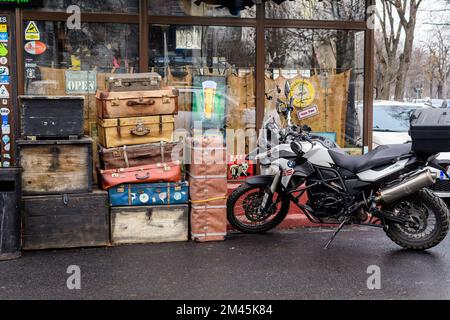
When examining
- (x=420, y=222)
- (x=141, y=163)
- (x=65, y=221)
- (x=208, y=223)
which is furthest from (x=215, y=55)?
(x=420, y=222)

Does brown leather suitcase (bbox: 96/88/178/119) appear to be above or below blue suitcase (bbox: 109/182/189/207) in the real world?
above

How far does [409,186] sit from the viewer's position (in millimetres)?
6422

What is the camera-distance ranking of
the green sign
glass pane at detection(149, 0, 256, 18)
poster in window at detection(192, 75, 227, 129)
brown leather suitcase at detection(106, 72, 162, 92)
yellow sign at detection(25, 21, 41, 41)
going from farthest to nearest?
poster in window at detection(192, 75, 227, 129) < glass pane at detection(149, 0, 256, 18) < the green sign < yellow sign at detection(25, 21, 41, 41) < brown leather suitcase at detection(106, 72, 162, 92)

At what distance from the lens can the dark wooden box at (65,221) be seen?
6707mm

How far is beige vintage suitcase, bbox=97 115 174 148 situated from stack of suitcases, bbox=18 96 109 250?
387 mm

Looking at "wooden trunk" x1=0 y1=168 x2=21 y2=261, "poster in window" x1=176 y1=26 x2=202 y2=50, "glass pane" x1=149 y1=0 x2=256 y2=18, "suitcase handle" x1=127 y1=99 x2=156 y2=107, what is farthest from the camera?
"poster in window" x1=176 y1=26 x2=202 y2=50

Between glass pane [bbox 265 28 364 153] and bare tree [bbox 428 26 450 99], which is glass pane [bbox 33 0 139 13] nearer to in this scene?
glass pane [bbox 265 28 364 153]

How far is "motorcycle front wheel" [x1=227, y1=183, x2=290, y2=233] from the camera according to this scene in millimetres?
7336

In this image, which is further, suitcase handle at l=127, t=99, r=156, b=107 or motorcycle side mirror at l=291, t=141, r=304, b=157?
suitcase handle at l=127, t=99, r=156, b=107

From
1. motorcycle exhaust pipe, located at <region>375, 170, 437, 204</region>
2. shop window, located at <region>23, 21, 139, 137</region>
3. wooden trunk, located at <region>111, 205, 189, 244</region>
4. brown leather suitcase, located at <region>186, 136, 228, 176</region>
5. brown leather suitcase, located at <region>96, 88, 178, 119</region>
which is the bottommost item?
wooden trunk, located at <region>111, 205, 189, 244</region>

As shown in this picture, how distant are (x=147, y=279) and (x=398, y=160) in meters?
2.97

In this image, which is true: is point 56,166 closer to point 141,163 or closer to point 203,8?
point 141,163

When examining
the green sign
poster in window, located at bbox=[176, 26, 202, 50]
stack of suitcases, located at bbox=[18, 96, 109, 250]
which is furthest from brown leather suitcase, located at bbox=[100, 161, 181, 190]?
poster in window, located at bbox=[176, 26, 202, 50]
